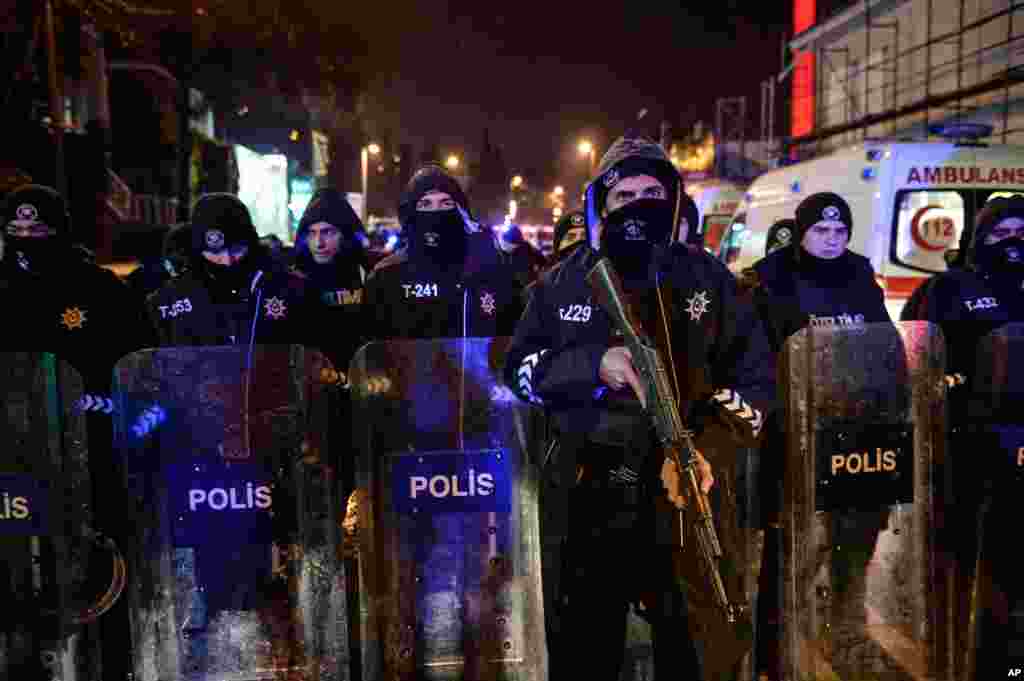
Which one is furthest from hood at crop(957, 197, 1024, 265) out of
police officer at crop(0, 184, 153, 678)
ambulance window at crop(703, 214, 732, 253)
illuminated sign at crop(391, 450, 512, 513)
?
ambulance window at crop(703, 214, 732, 253)

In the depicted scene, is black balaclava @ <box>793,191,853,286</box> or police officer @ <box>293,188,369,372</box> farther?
police officer @ <box>293,188,369,372</box>

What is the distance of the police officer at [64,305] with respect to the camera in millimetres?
3406

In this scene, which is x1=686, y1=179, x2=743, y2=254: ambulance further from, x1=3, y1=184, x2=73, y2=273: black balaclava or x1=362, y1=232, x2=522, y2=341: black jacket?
x1=3, y1=184, x2=73, y2=273: black balaclava

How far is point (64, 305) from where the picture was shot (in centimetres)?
344

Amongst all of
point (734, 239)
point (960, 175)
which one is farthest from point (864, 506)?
point (734, 239)

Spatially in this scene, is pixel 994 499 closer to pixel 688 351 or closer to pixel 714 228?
pixel 688 351

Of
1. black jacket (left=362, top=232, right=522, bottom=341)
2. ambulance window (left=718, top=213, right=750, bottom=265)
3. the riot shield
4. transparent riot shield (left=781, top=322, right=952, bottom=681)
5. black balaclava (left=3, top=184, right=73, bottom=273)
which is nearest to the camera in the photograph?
transparent riot shield (left=781, top=322, right=952, bottom=681)

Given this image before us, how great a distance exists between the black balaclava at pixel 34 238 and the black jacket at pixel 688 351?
7.16 ft

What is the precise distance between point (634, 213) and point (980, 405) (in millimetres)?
1758

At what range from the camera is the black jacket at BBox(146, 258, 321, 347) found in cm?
399

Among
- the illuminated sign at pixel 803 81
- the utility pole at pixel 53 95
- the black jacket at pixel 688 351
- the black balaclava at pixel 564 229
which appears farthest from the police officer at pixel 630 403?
the illuminated sign at pixel 803 81

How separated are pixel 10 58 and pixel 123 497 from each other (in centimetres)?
1491

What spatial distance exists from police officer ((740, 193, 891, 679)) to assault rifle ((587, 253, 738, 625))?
98 centimetres

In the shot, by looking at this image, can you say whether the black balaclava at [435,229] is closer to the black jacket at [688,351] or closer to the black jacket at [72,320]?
the black jacket at [72,320]
